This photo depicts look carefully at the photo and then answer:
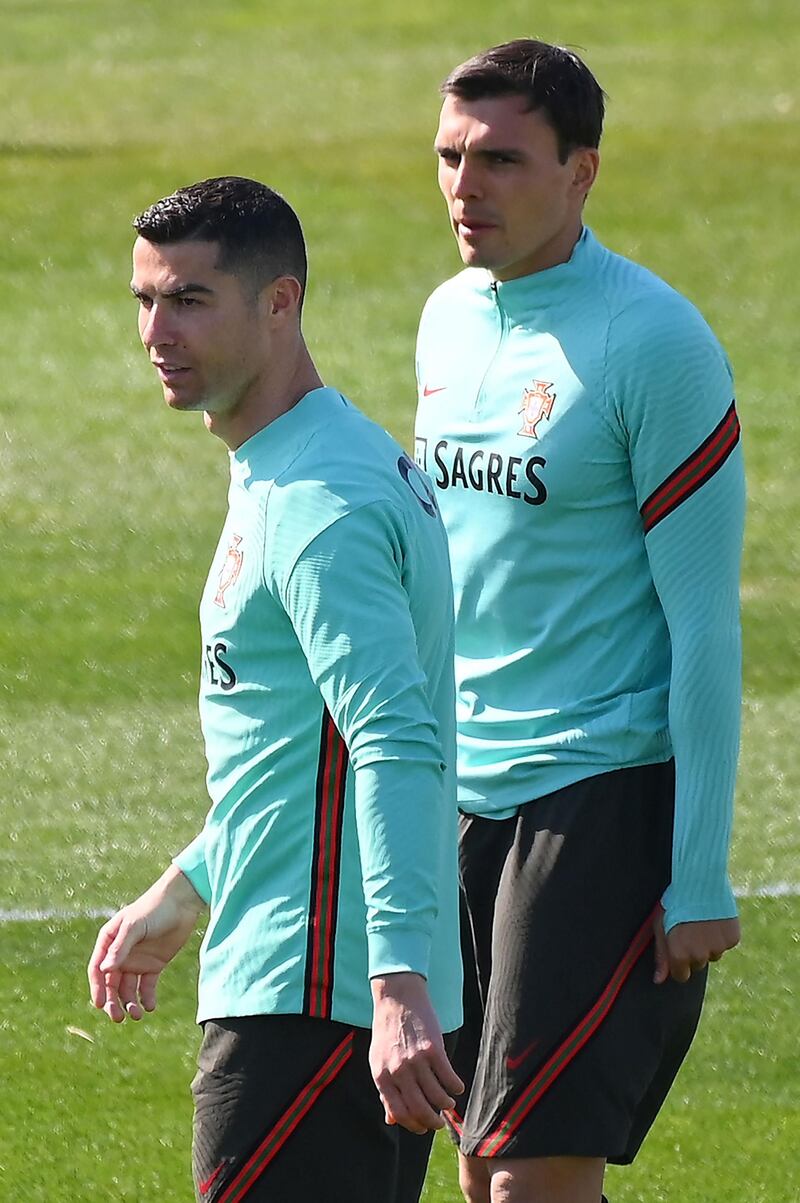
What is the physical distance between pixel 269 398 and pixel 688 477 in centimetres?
82

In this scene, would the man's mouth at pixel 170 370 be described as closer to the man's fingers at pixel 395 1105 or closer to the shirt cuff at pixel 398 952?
the shirt cuff at pixel 398 952

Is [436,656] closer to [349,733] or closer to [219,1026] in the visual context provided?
[349,733]

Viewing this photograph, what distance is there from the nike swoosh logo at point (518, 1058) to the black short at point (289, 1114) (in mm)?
631

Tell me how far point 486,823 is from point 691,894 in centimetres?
39

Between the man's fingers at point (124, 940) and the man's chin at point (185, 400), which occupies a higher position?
the man's chin at point (185, 400)

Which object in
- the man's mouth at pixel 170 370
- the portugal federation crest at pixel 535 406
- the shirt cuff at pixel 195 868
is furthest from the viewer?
the portugal federation crest at pixel 535 406

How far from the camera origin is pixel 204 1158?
3137 millimetres

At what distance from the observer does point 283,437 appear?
315 cm

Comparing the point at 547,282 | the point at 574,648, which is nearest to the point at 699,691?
the point at 574,648

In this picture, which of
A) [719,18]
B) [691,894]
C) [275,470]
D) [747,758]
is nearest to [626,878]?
[691,894]

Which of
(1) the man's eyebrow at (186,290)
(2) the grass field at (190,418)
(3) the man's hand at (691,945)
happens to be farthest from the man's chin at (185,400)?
(2) the grass field at (190,418)

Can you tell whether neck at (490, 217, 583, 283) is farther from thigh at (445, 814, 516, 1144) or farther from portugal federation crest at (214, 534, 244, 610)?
portugal federation crest at (214, 534, 244, 610)

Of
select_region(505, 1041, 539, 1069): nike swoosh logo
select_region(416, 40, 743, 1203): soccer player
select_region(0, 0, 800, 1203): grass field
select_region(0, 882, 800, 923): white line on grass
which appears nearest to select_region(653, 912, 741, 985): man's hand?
select_region(416, 40, 743, 1203): soccer player

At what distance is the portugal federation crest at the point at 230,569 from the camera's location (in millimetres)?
3121
